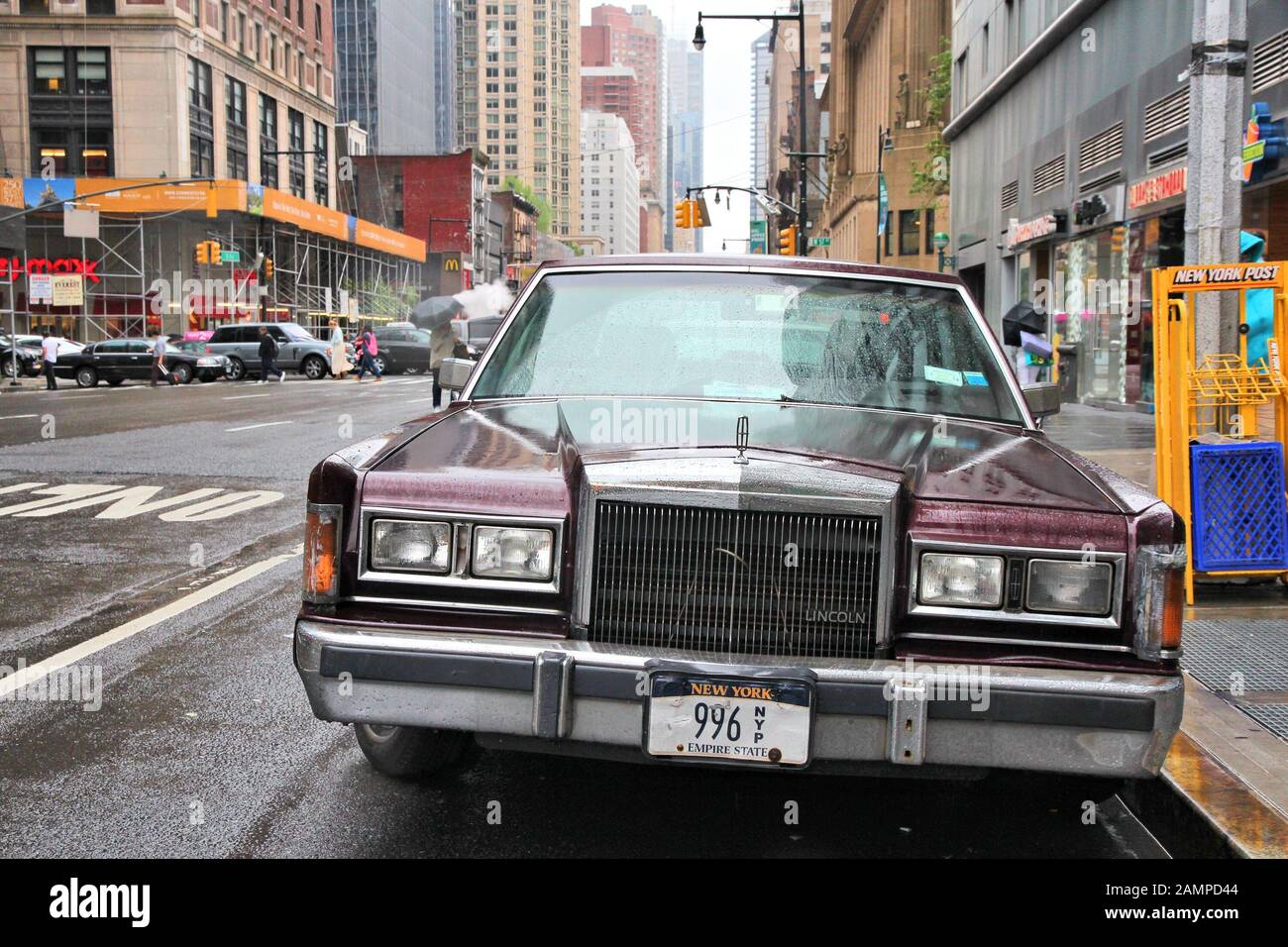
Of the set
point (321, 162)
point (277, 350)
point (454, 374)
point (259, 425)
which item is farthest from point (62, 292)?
point (321, 162)

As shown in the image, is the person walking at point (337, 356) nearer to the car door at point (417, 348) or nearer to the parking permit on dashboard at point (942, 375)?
the car door at point (417, 348)

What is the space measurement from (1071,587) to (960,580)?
288mm

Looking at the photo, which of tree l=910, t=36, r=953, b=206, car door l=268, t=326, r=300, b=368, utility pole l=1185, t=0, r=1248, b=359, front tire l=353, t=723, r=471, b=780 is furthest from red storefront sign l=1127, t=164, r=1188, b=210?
car door l=268, t=326, r=300, b=368

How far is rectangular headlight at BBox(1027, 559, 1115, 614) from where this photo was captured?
10.5 ft

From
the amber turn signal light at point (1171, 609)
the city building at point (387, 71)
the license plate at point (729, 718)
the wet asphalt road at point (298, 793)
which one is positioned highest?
the city building at point (387, 71)

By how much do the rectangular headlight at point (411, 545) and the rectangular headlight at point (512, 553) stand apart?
85mm

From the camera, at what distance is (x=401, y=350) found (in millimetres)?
45906

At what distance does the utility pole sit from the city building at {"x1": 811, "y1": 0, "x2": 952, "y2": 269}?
1578 inches

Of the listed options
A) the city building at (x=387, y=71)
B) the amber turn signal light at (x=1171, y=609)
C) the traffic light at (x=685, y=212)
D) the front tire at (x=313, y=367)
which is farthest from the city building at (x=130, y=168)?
the amber turn signal light at (x=1171, y=609)

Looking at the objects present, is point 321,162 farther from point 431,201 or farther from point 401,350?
point 401,350

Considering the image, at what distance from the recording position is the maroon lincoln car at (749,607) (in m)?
3.04

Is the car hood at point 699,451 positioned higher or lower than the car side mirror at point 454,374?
lower

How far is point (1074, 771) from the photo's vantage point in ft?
10.1
